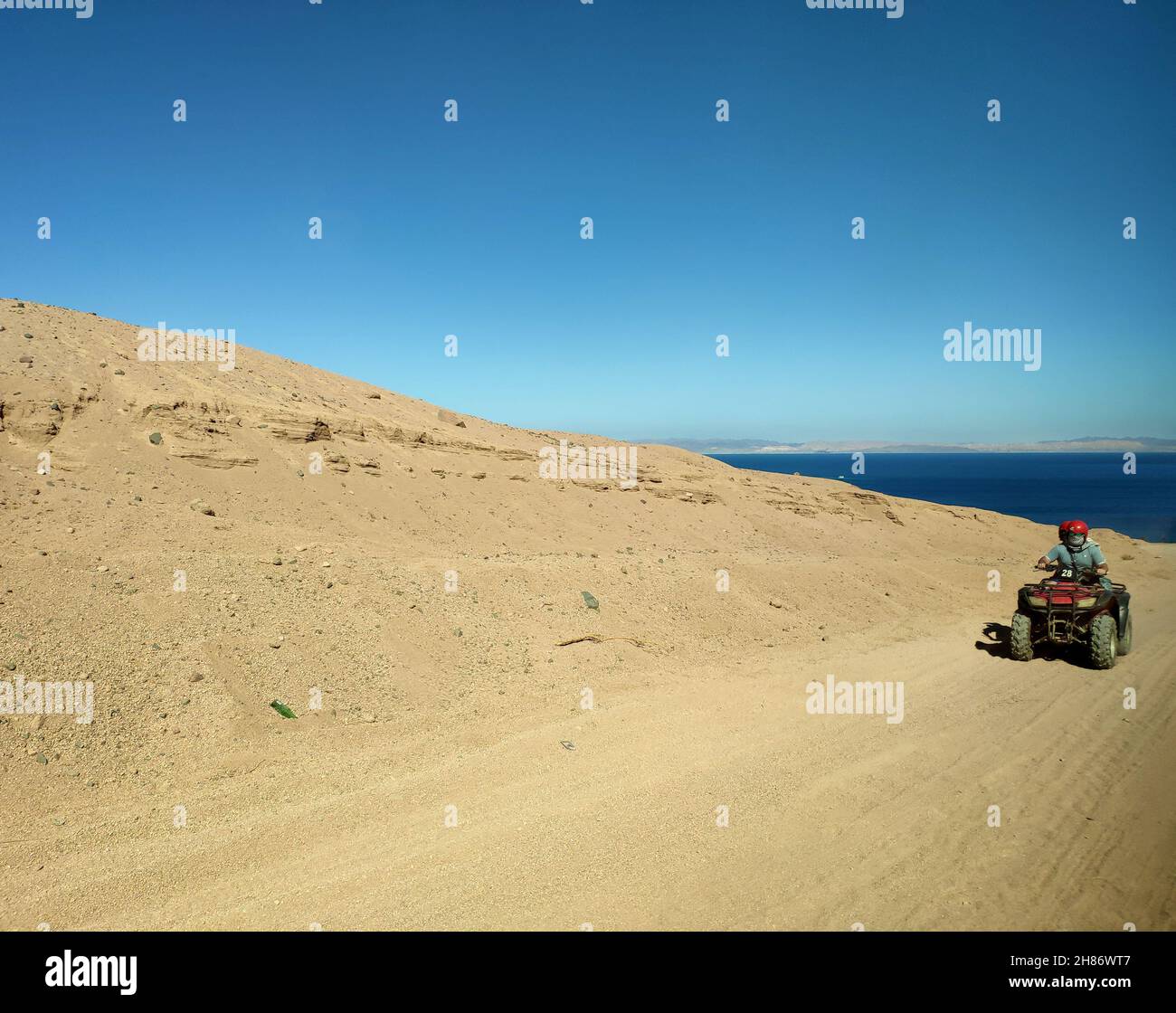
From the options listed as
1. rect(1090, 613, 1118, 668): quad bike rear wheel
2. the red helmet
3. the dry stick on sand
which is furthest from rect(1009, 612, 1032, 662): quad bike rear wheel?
the dry stick on sand

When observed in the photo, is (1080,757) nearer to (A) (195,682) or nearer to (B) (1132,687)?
(B) (1132,687)

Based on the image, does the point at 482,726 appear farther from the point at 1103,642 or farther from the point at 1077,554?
the point at 1077,554

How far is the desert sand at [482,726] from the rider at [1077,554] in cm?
186

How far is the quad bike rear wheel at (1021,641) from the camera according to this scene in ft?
40.3

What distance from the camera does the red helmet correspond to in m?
12.5

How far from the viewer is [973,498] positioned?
99000 mm

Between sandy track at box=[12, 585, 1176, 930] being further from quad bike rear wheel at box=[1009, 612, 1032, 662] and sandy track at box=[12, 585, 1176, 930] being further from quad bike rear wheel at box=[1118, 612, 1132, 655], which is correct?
quad bike rear wheel at box=[1118, 612, 1132, 655]

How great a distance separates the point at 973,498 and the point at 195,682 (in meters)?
110
